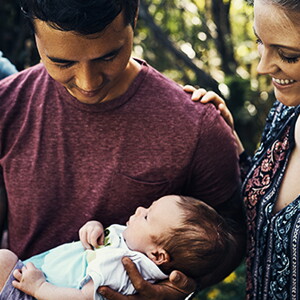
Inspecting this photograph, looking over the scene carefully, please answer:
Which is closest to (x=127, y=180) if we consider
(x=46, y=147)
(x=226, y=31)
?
(x=46, y=147)

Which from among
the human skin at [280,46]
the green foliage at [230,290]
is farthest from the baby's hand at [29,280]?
the green foliage at [230,290]

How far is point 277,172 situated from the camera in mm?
2668

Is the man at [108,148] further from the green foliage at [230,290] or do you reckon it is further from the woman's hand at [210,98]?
the green foliage at [230,290]

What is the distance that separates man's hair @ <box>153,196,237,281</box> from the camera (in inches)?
97.0

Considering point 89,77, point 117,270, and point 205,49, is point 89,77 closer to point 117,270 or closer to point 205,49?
point 117,270

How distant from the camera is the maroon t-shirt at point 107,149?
268 cm

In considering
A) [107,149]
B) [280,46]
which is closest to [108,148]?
[107,149]

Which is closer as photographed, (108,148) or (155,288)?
(155,288)

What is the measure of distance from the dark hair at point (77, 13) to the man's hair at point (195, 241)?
83cm

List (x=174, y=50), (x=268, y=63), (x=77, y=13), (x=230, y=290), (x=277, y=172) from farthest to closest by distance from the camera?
(x=174, y=50)
(x=230, y=290)
(x=277, y=172)
(x=268, y=63)
(x=77, y=13)

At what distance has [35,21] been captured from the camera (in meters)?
2.33

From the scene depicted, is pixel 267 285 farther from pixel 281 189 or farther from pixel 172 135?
pixel 172 135

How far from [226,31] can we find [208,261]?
3308mm

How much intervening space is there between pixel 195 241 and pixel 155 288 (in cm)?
26
